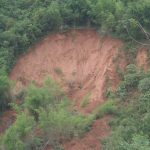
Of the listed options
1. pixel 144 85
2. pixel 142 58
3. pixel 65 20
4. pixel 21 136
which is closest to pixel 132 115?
pixel 144 85

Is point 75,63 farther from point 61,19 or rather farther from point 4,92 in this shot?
point 4,92

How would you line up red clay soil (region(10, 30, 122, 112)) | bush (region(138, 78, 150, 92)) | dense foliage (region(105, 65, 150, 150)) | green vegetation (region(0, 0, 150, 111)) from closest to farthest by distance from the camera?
dense foliage (region(105, 65, 150, 150)), bush (region(138, 78, 150, 92)), green vegetation (region(0, 0, 150, 111)), red clay soil (region(10, 30, 122, 112))

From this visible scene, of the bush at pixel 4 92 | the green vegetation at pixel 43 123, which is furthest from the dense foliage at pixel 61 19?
the green vegetation at pixel 43 123

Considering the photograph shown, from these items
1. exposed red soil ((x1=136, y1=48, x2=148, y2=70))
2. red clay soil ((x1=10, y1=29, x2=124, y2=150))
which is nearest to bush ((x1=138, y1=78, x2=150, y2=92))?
exposed red soil ((x1=136, y1=48, x2=148, y2=70))

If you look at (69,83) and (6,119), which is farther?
(69,83)

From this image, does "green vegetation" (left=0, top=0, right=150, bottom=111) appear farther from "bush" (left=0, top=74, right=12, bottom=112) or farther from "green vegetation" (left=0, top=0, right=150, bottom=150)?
"bush" (left=0, top=74, right=12, bottom=112)

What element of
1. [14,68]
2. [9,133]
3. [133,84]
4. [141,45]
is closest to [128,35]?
[141,45]

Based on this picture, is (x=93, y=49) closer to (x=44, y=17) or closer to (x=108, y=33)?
(x=108, y=33)
